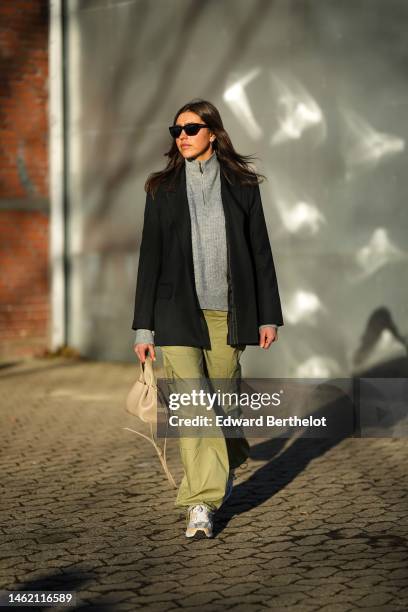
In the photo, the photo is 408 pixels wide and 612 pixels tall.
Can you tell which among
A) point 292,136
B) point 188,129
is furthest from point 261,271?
point 292,136

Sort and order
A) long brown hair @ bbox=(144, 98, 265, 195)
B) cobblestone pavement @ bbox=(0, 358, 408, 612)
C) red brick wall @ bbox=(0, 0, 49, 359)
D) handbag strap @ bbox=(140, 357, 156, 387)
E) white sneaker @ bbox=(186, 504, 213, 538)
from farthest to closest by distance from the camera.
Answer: red brick wall @ bbox=(0, 0, 49, 359) → handbag strap @ bbox=(140, 357, 156, 387) → long brown hair @ bbox=(144, 98, 265, 195) → white sneaker @ bbox=(186, 504, 213, 538) → cobblestone pavement @ bbox=(0, 358, 408, 612)

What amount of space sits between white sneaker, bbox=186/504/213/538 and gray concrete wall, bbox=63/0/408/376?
4.72m

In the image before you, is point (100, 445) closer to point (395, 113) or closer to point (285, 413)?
point (285, 413)

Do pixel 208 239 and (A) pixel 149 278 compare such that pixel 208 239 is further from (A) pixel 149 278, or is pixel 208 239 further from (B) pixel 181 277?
(A) pixel 149 278

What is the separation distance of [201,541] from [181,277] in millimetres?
1243

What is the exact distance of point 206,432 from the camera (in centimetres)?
571

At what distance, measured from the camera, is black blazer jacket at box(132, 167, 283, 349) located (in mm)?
5645

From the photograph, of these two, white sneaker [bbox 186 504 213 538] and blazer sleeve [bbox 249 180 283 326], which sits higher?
blazer sleeve [bbox 249 180 283 326]

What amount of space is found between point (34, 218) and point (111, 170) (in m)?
1.05

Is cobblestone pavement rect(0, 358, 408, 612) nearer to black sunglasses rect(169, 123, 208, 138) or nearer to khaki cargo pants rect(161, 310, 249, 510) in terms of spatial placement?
khaki cargo pants rect(161, 310, 249, 510)

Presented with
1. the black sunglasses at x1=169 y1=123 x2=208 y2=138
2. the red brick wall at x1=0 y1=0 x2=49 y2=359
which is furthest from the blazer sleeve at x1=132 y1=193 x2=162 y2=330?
the red brick wall at x1=0 y1=0 x2=49 y2=359

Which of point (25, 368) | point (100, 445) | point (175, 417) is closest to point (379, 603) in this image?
point (175, 417)

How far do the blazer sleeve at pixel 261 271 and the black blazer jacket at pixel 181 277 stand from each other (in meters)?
0.03

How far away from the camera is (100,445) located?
27.5ft
